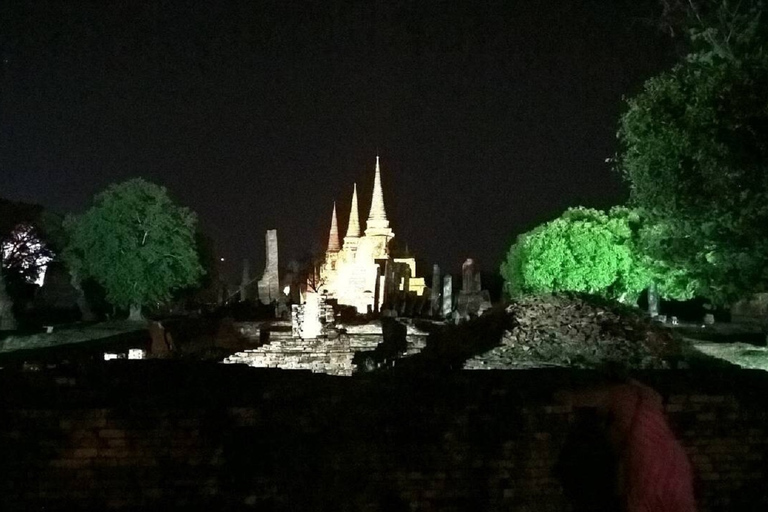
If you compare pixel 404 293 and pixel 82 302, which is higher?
pixel 404 293

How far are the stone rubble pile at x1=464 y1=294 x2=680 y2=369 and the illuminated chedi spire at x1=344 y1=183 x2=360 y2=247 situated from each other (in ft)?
140

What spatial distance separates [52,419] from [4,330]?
2485cm

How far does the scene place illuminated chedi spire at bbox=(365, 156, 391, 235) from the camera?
58097 mm

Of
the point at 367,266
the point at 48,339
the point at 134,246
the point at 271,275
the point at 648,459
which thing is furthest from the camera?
the point at 367,266

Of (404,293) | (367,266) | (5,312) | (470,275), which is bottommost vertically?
(5,312)

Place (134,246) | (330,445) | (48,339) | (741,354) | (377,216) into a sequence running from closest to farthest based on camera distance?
1. (330,445)
2. (741,354)
3. (48,339)
4. (134,246)
5. (377,216)

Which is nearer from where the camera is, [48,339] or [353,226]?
[48,339]

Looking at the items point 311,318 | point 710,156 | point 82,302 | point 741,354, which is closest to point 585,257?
point 311,318

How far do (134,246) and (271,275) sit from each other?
11670 mm

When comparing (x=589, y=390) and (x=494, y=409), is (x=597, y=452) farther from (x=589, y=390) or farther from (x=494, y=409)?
(x=589, y=390)

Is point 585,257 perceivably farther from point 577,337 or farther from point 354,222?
point 354,222

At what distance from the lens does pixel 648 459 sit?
173 inches

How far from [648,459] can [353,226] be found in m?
55.6

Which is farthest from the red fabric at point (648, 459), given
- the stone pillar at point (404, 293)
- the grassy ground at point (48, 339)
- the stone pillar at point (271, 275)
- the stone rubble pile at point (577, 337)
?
the stone pillar at point (271, 275)
